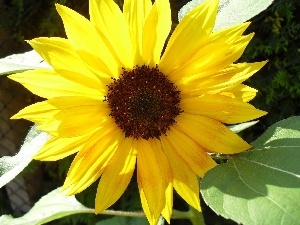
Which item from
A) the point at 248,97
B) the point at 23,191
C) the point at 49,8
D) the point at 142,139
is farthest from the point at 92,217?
the point at 248,97

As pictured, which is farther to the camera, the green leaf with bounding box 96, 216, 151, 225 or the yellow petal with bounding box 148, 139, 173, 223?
the green leaf with bounding box 96, 216, 151, 225

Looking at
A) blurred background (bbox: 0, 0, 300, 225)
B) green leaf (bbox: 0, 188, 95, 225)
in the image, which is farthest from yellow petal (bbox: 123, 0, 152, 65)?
blurred background (bbox: 0, 0, 300, 225)

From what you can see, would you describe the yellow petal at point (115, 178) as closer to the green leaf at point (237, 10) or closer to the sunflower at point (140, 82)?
the sunflower at point (140, 82)

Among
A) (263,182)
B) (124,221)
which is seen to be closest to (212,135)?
(263,182)

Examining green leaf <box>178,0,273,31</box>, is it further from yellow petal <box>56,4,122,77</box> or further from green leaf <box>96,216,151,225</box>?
green leaf <box>96,216,151,225</box>

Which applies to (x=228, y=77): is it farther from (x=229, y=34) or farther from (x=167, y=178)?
(x=167, y=178)
